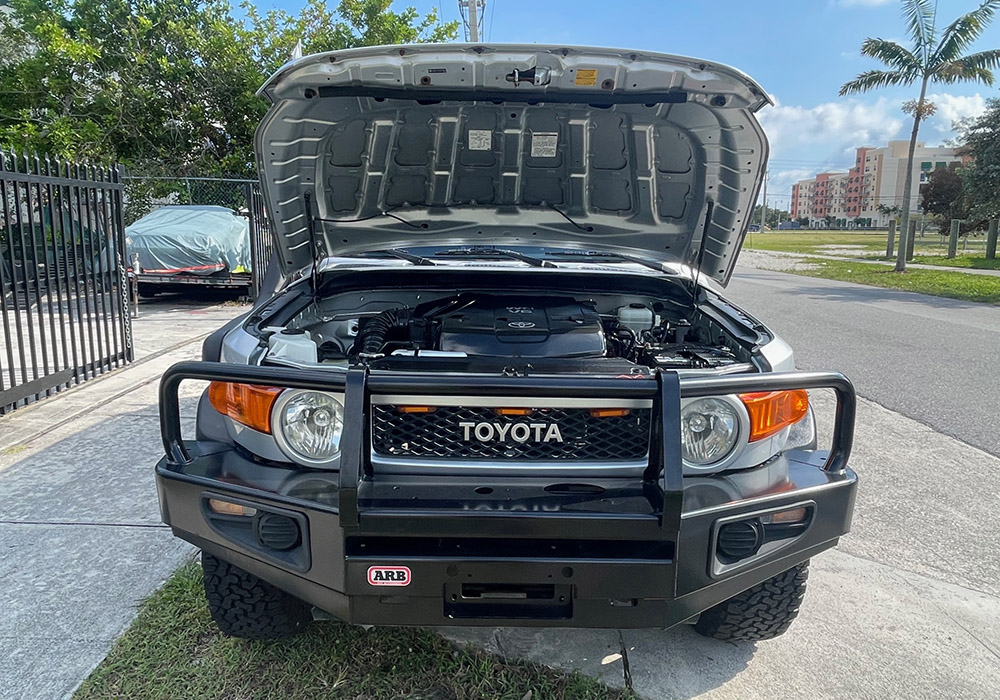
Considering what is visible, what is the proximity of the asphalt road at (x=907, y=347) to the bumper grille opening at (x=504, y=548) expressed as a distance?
4.01 metres

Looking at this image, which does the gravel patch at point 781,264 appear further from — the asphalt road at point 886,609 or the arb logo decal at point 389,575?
the arb logo decal at point 389,575

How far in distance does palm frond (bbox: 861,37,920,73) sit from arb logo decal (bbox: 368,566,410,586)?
66.6 ft

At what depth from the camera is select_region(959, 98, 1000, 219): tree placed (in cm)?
2034

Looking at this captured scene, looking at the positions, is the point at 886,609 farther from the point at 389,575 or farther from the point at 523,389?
the point at 389,575

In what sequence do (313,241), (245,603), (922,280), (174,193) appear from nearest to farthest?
(245,603), (313,241), (174,193), (922,280)

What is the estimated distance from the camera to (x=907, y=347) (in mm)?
8211

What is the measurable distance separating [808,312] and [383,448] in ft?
35.2

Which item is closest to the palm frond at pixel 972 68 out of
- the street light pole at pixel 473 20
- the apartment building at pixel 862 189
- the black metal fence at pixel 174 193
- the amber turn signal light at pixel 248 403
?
the street light pole at pixel 473 20

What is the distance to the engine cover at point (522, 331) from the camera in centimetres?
258

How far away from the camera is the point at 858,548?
3324mm

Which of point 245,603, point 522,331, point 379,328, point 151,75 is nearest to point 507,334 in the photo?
point 522,331

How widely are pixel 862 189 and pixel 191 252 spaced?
131m

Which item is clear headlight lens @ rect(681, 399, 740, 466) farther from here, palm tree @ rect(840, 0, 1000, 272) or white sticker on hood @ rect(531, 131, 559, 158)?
palm tree @ rect(840, 0, 1000, 272)

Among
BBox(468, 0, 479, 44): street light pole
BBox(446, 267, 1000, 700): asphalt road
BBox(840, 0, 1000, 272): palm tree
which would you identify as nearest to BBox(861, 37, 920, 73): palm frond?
BBox(840, 0, 1000, 272): palm tree
